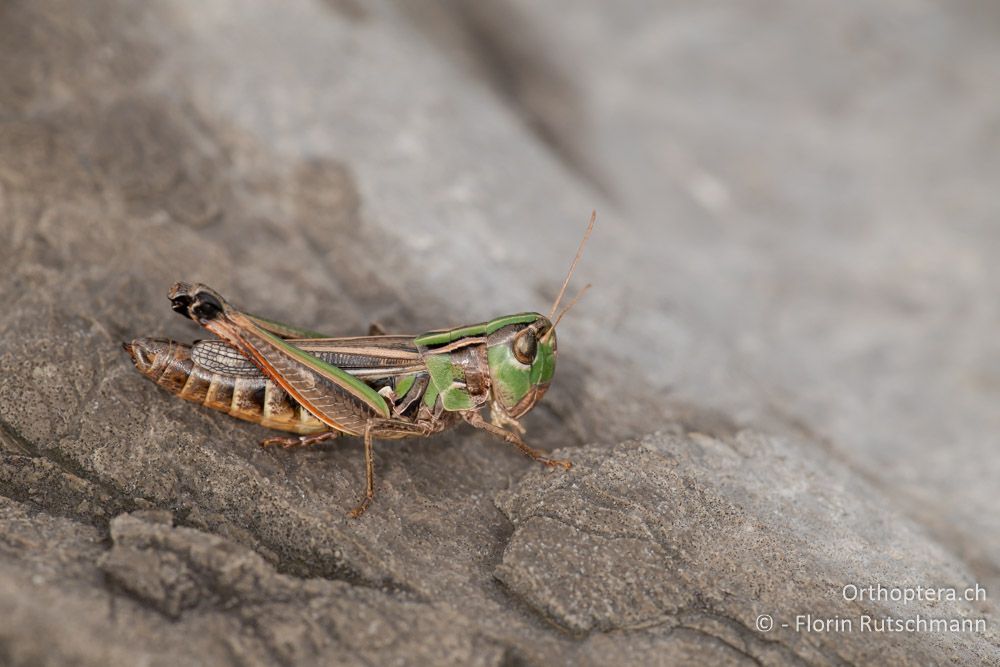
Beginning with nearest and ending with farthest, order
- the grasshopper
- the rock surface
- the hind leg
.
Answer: the rock surface, the grasshopper, the hind leg

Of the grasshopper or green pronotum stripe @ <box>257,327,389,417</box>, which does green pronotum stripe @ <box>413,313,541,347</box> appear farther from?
green pronotum stripe @ <box>257,327,389,417</box>

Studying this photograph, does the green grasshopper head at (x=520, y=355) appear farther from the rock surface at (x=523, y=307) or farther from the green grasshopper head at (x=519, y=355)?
the rock surface at (x=523, y=307)

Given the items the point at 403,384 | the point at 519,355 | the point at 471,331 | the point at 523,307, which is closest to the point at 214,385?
the point at 403,384

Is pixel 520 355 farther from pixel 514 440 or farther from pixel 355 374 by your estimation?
pixel 355 374

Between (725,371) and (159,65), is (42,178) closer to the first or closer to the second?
(159,65)

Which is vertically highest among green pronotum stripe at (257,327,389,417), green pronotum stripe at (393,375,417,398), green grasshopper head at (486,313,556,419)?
green grasshopper head at (486,313,556,419)

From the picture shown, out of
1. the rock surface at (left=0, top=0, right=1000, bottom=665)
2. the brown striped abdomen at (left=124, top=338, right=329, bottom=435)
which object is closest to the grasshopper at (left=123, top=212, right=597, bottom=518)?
the brown striped abdomen at (left=124, top=338, right=329, bottom=435)
